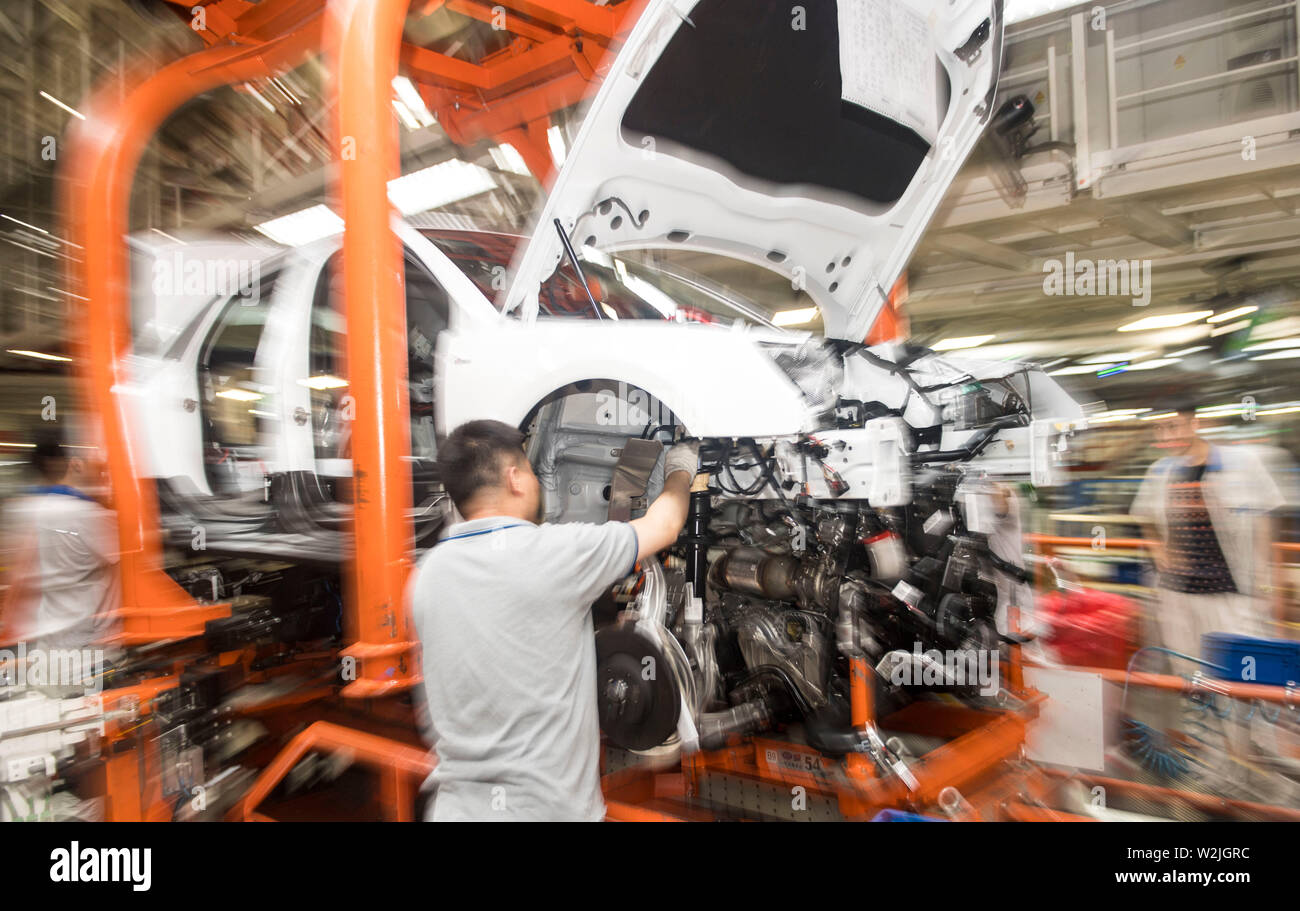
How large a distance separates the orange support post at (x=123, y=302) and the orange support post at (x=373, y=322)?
4.05 feet

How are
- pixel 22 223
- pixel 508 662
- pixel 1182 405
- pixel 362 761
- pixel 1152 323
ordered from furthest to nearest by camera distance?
pixel 1152 323 < pixel 22 223 < pixel 1182 405 < pixel 362 761 < pixel 508 662

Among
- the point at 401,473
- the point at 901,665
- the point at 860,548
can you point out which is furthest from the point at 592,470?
the point at 901,665

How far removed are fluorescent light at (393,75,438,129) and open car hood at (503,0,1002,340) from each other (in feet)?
8.28

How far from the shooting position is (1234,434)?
3324 millimetres

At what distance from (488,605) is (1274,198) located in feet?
20.5

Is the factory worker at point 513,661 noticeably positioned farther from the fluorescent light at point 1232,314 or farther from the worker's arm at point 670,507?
the fluorescent light at point 1232,314

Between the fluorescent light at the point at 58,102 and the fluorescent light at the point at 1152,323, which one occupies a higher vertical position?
the fluorescent light at the point at 58,102

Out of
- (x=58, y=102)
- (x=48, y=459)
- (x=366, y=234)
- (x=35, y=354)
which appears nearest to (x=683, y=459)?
(x=366, y=234)

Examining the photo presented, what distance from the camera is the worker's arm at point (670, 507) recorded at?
1.60 metres

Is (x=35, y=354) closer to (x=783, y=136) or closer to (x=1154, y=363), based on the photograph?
(x=783, y=136)

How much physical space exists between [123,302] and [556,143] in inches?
86.9

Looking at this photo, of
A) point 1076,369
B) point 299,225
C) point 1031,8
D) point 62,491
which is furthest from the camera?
point 1076,369

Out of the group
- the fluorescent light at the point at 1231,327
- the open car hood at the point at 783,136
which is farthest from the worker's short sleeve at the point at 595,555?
the fluorescent light at the point at 1231,327

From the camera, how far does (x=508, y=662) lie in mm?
1379
